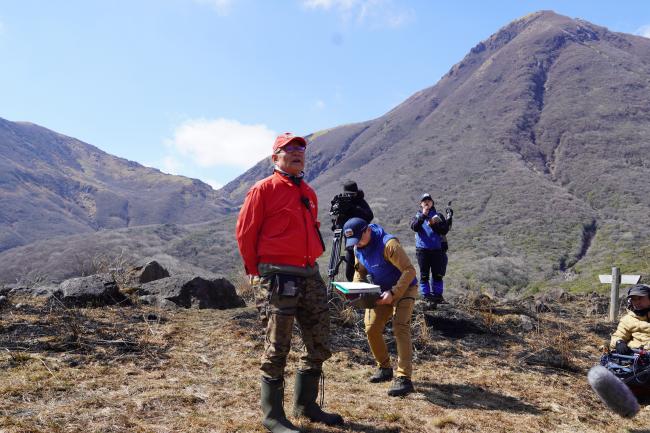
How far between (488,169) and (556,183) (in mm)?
5850

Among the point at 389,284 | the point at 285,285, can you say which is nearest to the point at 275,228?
the point at 285,285

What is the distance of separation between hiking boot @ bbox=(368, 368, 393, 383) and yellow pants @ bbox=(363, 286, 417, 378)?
0.29 m

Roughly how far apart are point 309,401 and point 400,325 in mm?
1326

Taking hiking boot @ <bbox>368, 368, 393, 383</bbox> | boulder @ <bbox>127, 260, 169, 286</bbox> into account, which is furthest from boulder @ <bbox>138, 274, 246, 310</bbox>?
hiking boot @ <bbox>368, 368, 393, 383</bbox>

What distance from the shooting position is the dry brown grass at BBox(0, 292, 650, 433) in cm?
375

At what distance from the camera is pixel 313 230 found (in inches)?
147

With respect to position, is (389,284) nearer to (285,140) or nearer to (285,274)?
(285,274)

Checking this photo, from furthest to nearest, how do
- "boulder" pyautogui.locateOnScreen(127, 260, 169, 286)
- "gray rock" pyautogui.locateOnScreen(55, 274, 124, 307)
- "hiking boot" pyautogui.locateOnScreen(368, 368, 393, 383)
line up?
"boulder" pyautogui.locateOnScreen(127, 260, 169, 286)
"gray rock" pyautogui.locateOnScreen(55, 274, 124, 307)
"hiking boot" pyautogui.locateOnScreen(368, 368, 393, 383)

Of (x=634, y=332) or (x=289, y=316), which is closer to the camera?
(x=289, y=316)

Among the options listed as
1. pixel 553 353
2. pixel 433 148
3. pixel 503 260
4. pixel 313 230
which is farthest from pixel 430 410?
pixel 433 148

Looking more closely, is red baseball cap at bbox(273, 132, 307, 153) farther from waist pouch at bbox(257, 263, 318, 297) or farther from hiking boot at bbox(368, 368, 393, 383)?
hiking boot at bbox(368, 368, 393, 383)

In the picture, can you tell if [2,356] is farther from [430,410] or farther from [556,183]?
[556,183]

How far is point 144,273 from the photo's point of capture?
1047cm

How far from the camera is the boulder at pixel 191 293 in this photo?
8.55m
